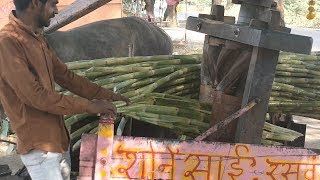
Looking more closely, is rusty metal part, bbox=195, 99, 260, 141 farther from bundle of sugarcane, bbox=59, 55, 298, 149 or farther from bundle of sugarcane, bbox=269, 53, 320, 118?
→ bundle of sugarcane, bbox=269, 53, 320, 118

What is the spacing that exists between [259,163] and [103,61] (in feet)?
5.60

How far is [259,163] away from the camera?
2020mm

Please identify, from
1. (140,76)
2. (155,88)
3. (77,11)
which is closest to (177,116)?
(155,88)

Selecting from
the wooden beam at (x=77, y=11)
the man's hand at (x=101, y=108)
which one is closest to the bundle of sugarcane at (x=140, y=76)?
the wooden beam at (x=77, y=11)

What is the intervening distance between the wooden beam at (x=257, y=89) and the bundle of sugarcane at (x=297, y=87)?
2.30ft

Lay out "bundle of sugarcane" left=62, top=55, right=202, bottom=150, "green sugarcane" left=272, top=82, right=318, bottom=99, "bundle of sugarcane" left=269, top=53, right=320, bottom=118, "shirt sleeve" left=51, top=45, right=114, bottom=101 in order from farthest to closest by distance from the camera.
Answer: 1. "green sugarcane" left=272, top=82, right=318, bottom=99
2. "bundle of sugarcane" left=269, top=53, right=320, bottom=118
3. "bundle of sugarcane" left=62, top=55, right=202, bottom=150
4. "shirt sleeve" left=51, top=45, right=114, bottom=101

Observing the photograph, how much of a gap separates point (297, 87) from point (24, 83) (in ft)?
6.94

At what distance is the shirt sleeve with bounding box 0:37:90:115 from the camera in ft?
6.20

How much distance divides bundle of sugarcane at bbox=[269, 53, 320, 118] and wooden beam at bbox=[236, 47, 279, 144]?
0.70m

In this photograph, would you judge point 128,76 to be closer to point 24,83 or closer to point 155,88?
point 155,88

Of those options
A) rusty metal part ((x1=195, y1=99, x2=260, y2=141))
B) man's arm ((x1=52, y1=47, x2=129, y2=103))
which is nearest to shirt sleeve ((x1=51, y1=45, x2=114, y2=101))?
man's arm ((x1=52, y1=47, x2=129, y2=103))

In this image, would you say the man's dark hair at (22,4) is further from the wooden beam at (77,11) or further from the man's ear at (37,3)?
the wooden beam at (77,11)

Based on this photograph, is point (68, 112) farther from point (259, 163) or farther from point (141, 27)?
point (141, 27)

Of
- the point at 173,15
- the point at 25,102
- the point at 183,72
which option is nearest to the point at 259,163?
the point at 25,102
